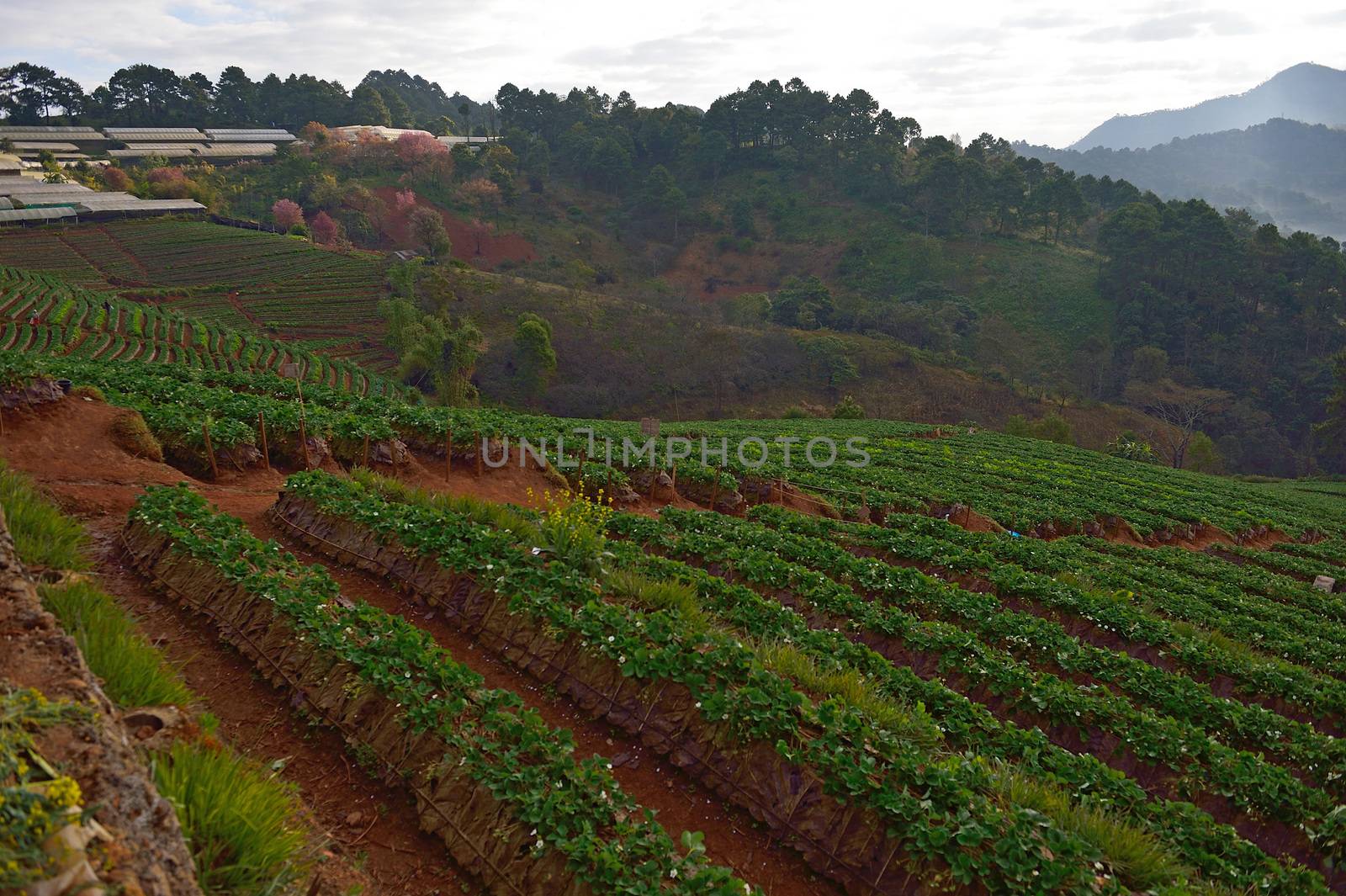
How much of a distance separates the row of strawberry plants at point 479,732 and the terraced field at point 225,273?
53218 mm

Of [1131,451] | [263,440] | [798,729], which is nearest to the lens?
[798,729]

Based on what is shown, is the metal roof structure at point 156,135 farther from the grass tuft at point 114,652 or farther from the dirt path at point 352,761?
the grass tuft at point 114,652

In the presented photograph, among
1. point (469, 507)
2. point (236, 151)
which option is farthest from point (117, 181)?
point (469, 507)

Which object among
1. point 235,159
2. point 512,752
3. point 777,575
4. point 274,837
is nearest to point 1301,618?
point 777,575

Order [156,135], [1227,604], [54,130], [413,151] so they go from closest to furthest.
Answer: [1227,604]
[413,151]
[54,130]
[156,135]

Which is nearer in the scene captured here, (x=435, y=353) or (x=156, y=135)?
(x=435, y=353)

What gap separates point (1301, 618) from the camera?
15.9m

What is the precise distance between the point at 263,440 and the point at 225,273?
63322 mm

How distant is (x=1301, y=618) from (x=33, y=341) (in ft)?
187

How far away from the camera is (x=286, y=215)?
83.2m

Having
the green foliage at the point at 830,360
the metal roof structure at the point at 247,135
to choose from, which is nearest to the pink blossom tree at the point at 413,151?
the metal roof structure at the point at 247,135

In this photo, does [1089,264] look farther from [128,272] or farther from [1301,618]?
[128,272]

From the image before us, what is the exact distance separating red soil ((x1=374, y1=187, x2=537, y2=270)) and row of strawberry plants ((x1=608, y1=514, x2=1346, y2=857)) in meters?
83.2

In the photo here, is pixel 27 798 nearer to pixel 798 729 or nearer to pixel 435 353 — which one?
pixel 798 729
